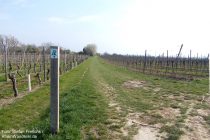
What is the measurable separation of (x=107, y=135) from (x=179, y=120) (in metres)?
2.36

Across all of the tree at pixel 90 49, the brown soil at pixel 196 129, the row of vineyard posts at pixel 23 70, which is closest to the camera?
the brown soil at pixel 196 129

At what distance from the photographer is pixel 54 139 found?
A: 5758 millimetres

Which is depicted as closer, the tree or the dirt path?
the dirt path

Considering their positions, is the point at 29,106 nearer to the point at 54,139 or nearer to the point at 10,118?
the point at 10,118

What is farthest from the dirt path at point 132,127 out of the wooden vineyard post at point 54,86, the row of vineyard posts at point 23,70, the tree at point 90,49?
the tree at point 90,49

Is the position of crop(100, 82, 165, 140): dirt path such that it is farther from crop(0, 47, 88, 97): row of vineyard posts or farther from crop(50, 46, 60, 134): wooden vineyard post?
crop(0, 47, 88, 97): row of vineyard posts

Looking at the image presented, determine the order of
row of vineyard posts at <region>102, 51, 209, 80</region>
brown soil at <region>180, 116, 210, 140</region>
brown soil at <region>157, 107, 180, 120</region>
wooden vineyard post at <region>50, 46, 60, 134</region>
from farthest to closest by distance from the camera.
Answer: row of vineyard posts at <region>102, 51, 209, 80</region>
brown soil at <region>157, 107, 180, 120</region>
brown soil at <region>180, 116, 210, 140</region>
wooden vineyard post at <region>50, 46, 60, 134</region>

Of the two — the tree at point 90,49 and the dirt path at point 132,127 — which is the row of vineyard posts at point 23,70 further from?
the tree at point 90,49

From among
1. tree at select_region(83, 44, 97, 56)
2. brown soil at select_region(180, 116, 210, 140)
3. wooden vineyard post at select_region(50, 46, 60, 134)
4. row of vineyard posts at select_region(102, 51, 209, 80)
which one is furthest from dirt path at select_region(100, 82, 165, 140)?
tree at select_region(83, 44, 97, 56)

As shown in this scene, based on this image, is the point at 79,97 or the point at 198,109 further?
the point at 79,97

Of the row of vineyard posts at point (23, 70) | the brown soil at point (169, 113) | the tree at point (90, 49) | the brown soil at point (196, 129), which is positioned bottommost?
the brown soil at point (196, 129)

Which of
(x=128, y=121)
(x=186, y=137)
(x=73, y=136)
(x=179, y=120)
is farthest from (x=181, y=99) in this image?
(x=73, y=136)

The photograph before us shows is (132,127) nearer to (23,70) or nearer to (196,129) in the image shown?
(196,129)

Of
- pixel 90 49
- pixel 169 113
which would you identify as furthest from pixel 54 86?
pixel 90 49
